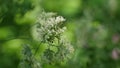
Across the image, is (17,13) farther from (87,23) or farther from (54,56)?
(87,23)

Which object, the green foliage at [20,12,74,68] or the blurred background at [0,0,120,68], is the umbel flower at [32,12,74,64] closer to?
the green foliage at [20,12,74,68]

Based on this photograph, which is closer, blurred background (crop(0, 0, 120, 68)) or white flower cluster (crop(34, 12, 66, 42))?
white flower cluster (crop(34, 12, 66, 42))

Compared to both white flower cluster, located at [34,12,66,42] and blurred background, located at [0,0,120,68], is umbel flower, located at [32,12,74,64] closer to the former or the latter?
white flower cluster, located at [34,12,66,42]

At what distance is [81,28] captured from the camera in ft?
10.7

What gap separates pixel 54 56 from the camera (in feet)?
4.74

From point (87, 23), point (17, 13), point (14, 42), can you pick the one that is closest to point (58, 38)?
point (17, 13)

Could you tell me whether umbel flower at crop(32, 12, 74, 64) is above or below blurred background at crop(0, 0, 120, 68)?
below

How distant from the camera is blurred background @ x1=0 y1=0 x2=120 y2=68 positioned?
234cm

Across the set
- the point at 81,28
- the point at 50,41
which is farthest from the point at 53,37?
the point at 81,28

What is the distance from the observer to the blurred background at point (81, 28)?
7.68 ft

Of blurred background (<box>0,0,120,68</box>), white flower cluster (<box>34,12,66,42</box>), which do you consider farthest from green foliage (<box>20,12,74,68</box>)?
blurred background (<box>0,0,120,68</box>)

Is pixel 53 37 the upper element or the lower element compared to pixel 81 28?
lower

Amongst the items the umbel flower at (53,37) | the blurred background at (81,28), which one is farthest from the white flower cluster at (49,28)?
the blurred background at (81,28)

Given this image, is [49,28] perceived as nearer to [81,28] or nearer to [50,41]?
[50,41]
